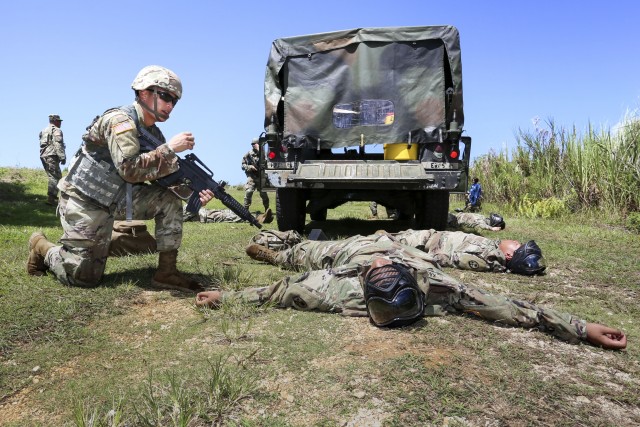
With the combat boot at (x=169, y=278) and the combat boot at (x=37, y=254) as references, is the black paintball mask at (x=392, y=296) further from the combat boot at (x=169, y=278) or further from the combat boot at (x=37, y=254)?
the combat boot at (x=37, y=254)

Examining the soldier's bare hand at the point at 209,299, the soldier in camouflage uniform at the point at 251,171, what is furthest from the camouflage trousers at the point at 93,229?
the soldier in camouflage uniform at the point at 251,171

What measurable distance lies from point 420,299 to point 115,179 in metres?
2.15

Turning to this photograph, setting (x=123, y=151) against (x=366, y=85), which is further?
(x=366, y=85)

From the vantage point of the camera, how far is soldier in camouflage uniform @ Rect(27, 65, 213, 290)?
10.4 feet

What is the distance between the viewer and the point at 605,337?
2.49 metres

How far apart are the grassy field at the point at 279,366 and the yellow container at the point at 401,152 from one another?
2.56 metres

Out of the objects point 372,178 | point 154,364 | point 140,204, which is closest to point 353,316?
point 154,364

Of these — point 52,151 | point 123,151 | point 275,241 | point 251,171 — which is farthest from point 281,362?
point 52,151

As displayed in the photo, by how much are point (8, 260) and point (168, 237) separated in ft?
6.32

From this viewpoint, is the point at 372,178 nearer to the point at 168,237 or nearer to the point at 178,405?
the point at 168,237

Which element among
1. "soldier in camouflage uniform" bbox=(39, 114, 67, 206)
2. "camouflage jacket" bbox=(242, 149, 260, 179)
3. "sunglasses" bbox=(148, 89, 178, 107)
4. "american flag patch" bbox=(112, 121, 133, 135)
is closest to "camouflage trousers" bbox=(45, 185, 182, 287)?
"american flag patch" bbox=(112, 121, 133, 135)

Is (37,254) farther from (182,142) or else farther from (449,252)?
(449,252)

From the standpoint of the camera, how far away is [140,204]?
3504 mm

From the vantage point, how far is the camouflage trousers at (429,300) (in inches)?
102
